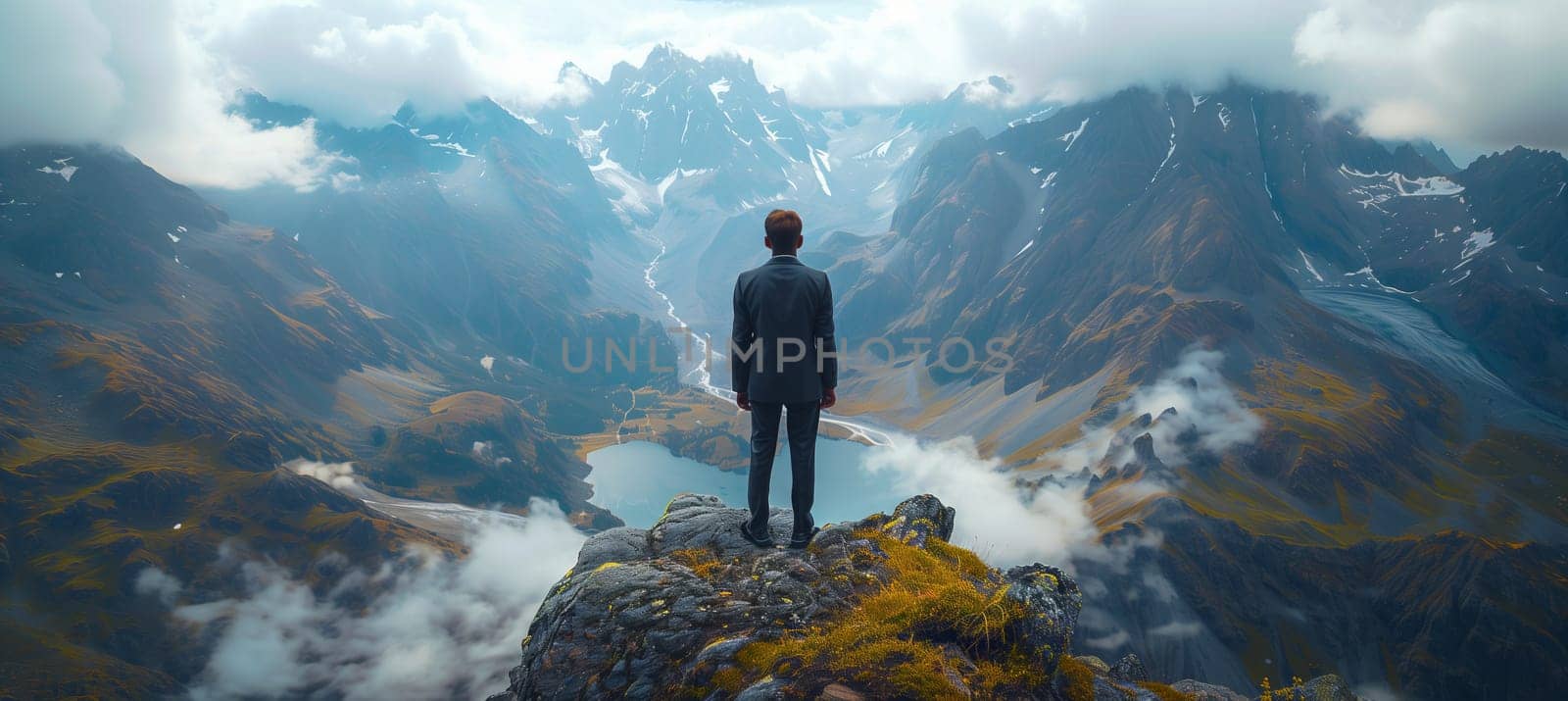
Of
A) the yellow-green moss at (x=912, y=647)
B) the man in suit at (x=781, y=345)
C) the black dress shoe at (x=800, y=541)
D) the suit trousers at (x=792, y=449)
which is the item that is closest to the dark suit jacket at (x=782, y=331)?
the man in suit at (x=781, y=345)

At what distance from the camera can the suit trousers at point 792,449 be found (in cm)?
1183

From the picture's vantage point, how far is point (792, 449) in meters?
12.1

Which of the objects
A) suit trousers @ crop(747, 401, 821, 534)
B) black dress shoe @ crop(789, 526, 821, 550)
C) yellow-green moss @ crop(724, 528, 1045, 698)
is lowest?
yellow-green moss @ crop(724, 528, 1045, 698)

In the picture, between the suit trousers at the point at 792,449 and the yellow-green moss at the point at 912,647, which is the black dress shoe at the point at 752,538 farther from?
the yellow-green moss at the point at 912,647

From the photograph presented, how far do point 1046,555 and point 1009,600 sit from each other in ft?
549

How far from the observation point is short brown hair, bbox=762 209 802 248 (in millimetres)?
11453

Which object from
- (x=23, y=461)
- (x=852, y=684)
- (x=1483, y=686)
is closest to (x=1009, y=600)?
(x=852, y=684)

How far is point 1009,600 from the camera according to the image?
935 cm

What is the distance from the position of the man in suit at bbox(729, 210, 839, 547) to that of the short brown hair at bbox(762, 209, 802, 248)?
0.05 feet

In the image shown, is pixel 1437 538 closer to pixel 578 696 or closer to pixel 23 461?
pixel 578 696

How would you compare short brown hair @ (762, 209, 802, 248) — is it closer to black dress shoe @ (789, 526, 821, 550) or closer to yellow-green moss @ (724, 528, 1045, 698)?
black dress shoe @ (789, 526, 821, 550)

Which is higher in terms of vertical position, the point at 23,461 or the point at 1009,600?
the point at 23,461

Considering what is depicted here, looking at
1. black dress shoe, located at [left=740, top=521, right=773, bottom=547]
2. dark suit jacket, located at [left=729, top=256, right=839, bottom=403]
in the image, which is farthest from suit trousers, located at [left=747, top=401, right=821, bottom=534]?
black dress shoe, located at [left=740, top=521, right=773, bottom=547]

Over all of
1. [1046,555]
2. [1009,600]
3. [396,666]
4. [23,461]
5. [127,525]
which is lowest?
[1009,600]
